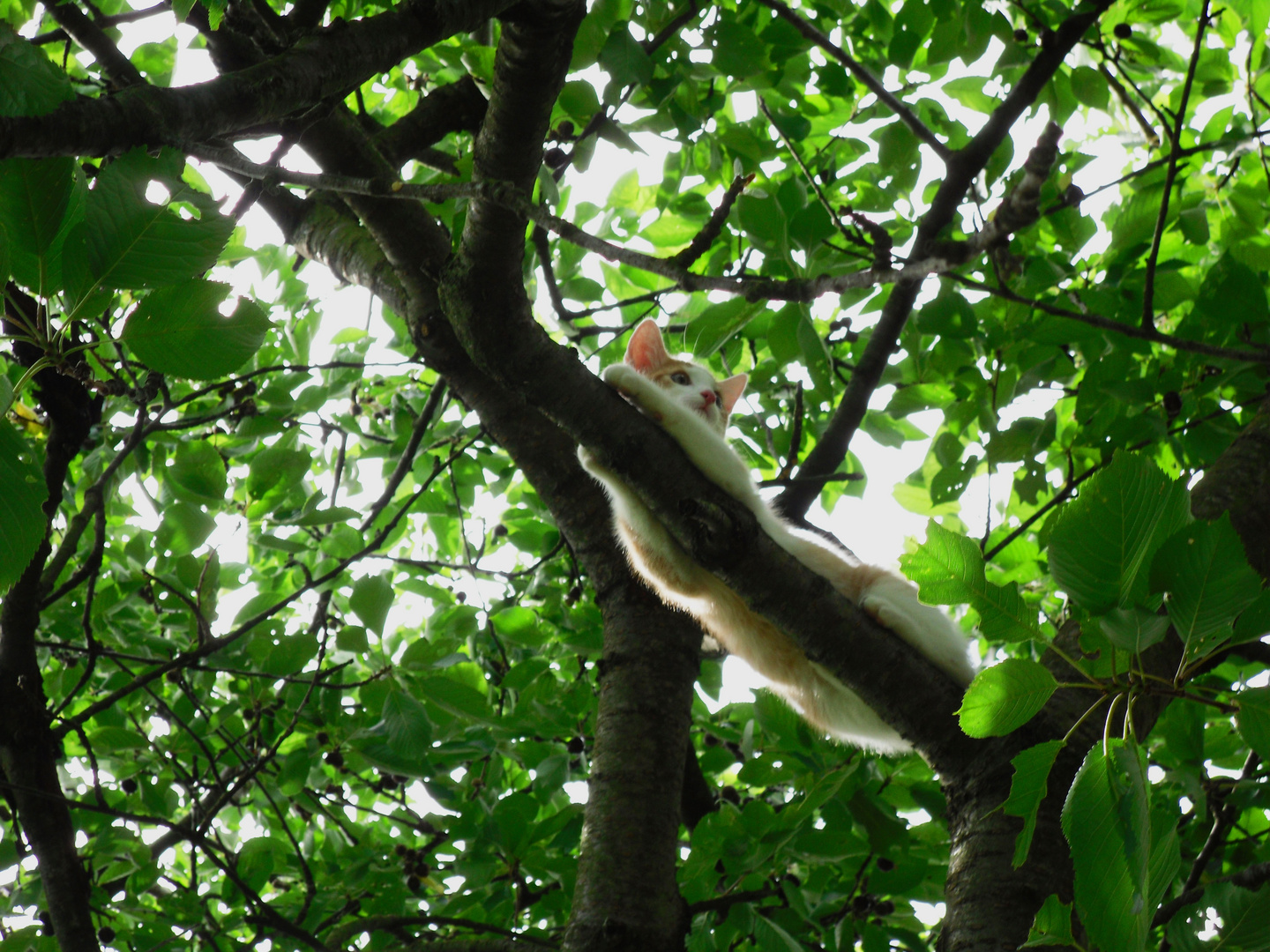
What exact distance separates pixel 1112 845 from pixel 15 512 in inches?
55.1

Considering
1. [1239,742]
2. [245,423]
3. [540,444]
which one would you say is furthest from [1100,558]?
[245,423]

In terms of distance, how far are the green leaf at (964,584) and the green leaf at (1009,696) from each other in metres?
0.05

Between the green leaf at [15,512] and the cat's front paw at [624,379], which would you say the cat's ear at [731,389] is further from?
the green leaf at [15,512]

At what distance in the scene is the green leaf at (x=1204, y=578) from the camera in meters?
1.15

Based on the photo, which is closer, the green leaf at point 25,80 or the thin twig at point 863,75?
the green leaf at point 25,80

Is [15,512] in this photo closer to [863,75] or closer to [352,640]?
[352,640]

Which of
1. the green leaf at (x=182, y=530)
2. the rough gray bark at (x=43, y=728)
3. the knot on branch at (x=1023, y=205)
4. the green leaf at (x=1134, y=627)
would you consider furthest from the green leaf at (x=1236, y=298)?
the rough gray bark at (x=43, y=728)

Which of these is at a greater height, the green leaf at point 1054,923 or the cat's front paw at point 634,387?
the cat's front paw at point 634,387

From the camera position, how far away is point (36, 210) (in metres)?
1.14

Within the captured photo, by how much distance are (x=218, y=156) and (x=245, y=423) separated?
1892 millimetres

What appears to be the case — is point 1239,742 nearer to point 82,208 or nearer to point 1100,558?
point 1100,558

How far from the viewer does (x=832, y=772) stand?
8.48 ft

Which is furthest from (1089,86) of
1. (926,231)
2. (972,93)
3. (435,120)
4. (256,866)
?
(256,866)

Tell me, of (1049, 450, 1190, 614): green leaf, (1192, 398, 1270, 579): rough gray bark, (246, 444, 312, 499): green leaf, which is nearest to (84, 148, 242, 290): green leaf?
(1049, 450, 1190, 614): green leaf
